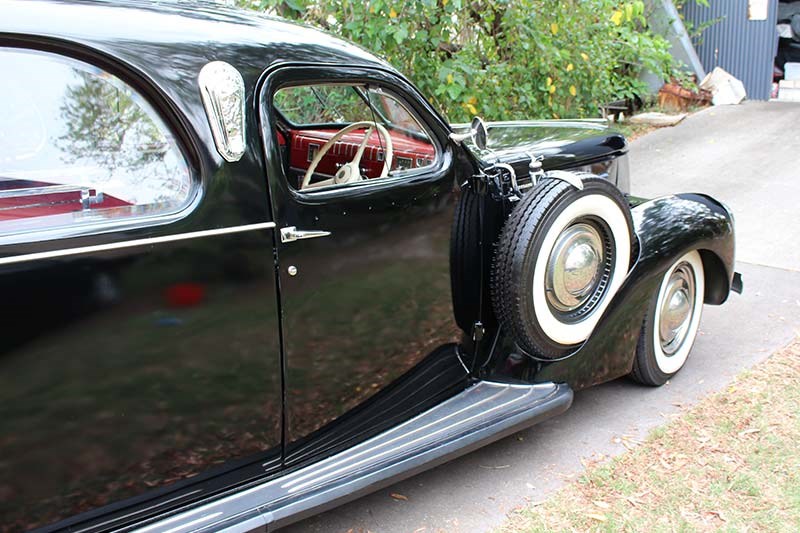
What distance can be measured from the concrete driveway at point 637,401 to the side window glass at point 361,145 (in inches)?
53.3

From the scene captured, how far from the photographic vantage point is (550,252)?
10.5ft

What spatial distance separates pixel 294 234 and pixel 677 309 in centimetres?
236

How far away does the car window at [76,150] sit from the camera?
2205 mm

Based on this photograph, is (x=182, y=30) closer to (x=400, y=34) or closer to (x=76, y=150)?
(x=76, y=150)

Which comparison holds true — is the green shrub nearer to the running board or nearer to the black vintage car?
the black vintage car

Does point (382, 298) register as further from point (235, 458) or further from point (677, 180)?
point (677, 180)

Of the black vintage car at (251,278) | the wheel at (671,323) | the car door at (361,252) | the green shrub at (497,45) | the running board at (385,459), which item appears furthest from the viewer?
the green shrub at (497,45)

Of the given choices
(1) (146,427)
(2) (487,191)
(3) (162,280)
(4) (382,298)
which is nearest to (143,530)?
(1) (146,427)

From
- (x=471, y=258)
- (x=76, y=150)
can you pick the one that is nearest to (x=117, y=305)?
(x=76, y=150)

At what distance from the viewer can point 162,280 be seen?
2.34 meters

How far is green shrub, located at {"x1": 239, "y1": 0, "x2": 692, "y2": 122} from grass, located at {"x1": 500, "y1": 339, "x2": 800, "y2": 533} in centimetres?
345

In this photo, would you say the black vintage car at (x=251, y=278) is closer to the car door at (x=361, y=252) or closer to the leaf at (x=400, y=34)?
the car door at (x=361, y=252)

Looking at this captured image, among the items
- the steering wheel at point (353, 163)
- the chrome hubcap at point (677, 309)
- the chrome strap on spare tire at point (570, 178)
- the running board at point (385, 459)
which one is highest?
the steering wheel at point (353, 163)

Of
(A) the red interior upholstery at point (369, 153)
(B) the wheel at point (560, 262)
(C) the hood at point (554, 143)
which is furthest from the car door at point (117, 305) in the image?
(C) the hood at point (554, 143)
